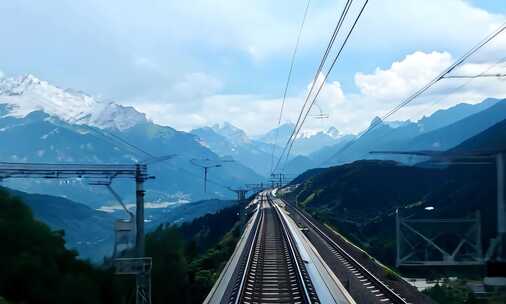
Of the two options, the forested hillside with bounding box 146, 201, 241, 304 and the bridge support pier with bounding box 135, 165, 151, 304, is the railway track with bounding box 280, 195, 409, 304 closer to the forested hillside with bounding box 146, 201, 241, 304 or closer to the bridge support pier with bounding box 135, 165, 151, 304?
the forested hillside with bounding box 146, 201, 241, 304

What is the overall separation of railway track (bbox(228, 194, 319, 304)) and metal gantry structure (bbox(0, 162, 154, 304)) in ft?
13.2

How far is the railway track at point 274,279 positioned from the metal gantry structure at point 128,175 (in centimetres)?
402

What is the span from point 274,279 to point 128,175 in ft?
A: 36.8

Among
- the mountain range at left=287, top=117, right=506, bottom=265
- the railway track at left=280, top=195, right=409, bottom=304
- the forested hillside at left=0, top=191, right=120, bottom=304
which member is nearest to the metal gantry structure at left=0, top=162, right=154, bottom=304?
the forested hillside at left=0, top=191, right=120, bottom=304

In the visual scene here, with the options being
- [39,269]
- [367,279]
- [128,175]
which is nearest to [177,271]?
[128,175]

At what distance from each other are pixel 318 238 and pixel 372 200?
37848 millimetres

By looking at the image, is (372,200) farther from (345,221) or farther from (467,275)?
(467,275)

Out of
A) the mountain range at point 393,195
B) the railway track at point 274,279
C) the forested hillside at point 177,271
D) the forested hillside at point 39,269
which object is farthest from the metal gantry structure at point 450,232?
the forested hillside at point 39,269

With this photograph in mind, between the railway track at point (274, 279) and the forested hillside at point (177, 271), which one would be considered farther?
the forested hillside at point (177, 271)

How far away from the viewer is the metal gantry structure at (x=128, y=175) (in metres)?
24.2

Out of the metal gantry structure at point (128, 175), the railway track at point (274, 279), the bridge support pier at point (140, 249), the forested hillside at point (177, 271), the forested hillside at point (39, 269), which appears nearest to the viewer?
the railway track at point (274, 279)

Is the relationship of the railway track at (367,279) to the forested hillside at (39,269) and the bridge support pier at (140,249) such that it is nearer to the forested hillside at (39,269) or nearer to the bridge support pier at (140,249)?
the bridge support pier at (140,249)

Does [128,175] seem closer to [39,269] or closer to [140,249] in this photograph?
[140,249]

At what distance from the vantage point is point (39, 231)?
2817 centimetres
